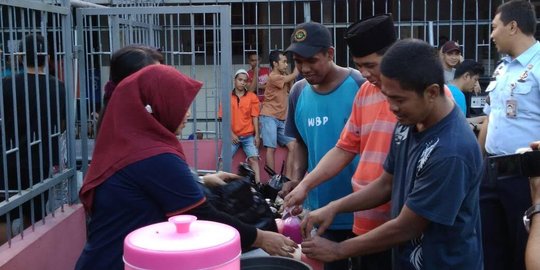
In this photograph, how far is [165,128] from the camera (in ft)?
7.50

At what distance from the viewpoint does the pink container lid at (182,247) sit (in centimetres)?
151

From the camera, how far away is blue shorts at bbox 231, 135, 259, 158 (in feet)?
25.6

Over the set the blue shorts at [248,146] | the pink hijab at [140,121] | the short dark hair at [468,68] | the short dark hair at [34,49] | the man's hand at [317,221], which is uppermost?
the short dark hair at [34,49]

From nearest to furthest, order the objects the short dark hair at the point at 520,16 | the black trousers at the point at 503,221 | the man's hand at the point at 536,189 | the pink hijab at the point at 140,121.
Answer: the man's hand at the point at 536,189, the pink hijab at the point at 140,121, the black trousers at the point at 503,221, the short dark hair at the point at 520,16

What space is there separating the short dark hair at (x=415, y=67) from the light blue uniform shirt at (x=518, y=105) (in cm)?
202

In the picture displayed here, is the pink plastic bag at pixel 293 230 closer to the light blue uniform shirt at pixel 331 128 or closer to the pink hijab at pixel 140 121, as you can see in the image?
the light blue uniform shirt at pixel 331 128

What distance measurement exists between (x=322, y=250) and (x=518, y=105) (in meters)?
2.21

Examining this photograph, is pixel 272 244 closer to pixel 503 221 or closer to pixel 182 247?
pixel 182 247

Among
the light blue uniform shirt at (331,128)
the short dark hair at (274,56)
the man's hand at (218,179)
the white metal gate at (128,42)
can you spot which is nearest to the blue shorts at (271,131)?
the short dark hair at (274,56)

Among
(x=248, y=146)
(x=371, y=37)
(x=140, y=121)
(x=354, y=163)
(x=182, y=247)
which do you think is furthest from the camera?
(x=248, y=146)

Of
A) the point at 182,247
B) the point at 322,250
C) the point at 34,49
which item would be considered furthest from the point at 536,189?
the point at 34,49

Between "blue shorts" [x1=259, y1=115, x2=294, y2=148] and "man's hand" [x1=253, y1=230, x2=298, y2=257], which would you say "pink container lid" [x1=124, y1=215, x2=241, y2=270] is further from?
"blue shorts" [x1=259, y1=115, x2=294, y2=148]

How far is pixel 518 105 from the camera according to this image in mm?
3967

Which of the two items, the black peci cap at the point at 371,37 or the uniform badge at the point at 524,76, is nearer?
the black peci cap at the point at 371,37
